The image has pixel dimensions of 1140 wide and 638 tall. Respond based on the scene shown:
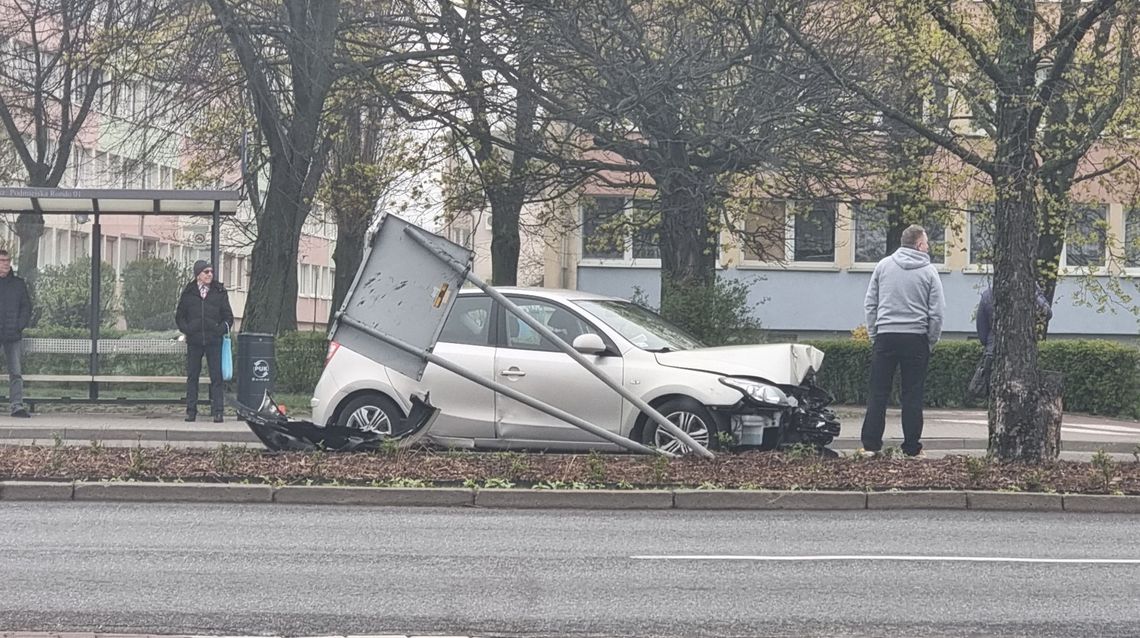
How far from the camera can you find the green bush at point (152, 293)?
1953 centimetres

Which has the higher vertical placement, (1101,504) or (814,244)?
(814,244)

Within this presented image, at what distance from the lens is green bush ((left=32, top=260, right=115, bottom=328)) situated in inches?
774

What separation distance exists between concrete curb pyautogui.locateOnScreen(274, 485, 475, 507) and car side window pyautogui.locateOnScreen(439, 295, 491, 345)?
2.72 meters

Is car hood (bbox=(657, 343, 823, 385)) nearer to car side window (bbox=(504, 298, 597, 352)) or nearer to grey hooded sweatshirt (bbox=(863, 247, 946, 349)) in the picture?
grey hooded sweatshirt (bbox=(863, 247, 946, 349))

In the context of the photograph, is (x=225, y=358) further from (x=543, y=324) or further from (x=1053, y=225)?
(x=1053, y=225)

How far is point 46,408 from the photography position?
19797mm

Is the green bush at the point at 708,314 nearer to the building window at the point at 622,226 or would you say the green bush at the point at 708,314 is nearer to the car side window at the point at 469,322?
the building window at the point at 622,226

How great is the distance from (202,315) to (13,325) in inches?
90.8

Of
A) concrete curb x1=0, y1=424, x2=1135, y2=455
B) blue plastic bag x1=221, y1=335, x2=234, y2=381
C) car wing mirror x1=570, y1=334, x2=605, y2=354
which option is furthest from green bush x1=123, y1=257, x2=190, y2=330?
car wing mirror x1=570, y1=334, x2=605, y2=354

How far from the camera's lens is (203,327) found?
18.0 metres

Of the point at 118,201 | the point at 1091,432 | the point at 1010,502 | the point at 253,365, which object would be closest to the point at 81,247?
the point at 118,201

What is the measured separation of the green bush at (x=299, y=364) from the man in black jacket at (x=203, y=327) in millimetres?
3660

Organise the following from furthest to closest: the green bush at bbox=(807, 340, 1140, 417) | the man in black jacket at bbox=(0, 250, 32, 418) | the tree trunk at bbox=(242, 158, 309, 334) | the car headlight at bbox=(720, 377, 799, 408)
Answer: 1. the green bush at bbox=(807, 340, 1140, 417)
2. the tree trunk at bbox=(242, 158, 309, 334)
3. the man in black jacket at bbox=(0, 250, 32, 418)
4. the car headlight at bbox=(720, 377, 799, 408)

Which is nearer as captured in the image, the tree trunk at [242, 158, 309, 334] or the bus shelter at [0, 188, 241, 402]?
the bus shelter at [0, 188, 241, 402]
